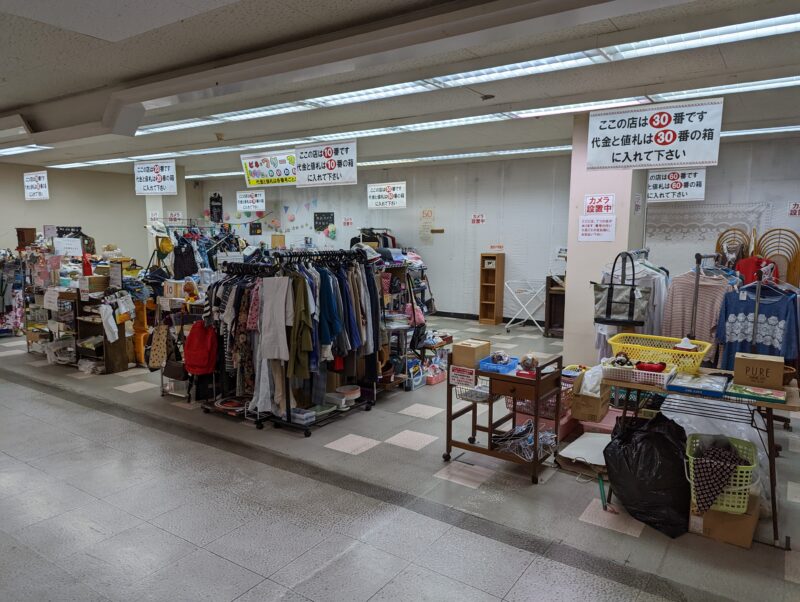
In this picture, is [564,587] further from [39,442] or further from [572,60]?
[39,442]

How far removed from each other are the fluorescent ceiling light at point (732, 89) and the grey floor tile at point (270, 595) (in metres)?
4.78

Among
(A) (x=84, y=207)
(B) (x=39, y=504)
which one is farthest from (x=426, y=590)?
(A) (x=84, y=207)

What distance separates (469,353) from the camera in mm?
3732

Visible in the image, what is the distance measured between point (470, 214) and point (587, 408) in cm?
671

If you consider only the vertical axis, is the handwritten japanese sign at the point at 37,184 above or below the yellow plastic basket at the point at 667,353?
above

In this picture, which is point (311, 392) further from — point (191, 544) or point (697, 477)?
point (697, 477)

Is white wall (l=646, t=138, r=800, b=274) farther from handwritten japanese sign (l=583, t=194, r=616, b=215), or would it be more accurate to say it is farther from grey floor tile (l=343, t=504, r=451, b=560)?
grey floor tile (l=343, t=504, r=451, b=560)

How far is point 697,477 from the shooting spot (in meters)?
2.85

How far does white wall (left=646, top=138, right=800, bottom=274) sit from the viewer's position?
7426 millimetres

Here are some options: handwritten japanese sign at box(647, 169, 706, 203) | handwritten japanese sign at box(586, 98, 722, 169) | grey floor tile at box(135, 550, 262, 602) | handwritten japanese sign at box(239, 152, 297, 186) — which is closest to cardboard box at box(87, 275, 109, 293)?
handwritten japanese sign at box(239, 152, 297, 186)

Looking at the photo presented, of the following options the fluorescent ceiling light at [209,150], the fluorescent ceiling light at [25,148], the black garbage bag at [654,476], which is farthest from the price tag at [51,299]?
the black garbage bag at [654,476]

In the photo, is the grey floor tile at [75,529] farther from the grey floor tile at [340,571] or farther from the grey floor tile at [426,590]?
the grey floor tile at [426,590]

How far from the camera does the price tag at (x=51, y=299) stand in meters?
6.82

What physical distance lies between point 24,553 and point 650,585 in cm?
325
